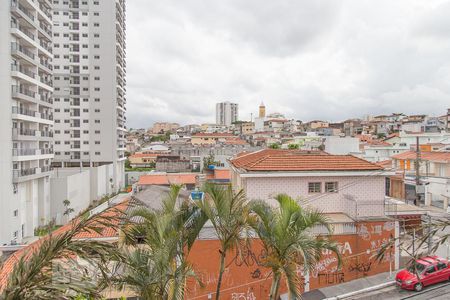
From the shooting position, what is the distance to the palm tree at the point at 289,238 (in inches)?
303

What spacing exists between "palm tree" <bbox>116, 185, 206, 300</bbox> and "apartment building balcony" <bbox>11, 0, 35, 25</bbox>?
100ft

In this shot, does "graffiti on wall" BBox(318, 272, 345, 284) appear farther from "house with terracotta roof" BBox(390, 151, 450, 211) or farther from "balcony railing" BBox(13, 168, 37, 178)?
"balcony railing" BBox(13, 168, 37, 178)

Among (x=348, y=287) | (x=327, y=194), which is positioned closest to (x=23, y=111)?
(x=327, y=194)

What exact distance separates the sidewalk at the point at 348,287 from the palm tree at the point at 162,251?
6.94 m

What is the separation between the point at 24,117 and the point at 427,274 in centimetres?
3236

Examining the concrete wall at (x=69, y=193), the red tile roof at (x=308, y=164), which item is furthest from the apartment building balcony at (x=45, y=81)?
the red tile roof at (x=308, y=164)

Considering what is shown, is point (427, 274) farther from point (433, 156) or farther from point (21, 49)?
point (21, 49)

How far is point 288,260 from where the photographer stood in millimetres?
7859

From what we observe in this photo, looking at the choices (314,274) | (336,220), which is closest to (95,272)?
(314,274)

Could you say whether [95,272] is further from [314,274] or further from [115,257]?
[314,274]

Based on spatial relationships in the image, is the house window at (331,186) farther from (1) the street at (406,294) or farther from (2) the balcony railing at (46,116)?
(2) the balcony railing at (46,116)

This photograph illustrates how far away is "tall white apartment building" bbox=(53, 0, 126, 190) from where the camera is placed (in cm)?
5622

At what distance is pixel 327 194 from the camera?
15.8 meters

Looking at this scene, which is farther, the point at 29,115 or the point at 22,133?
the point at 29,115
